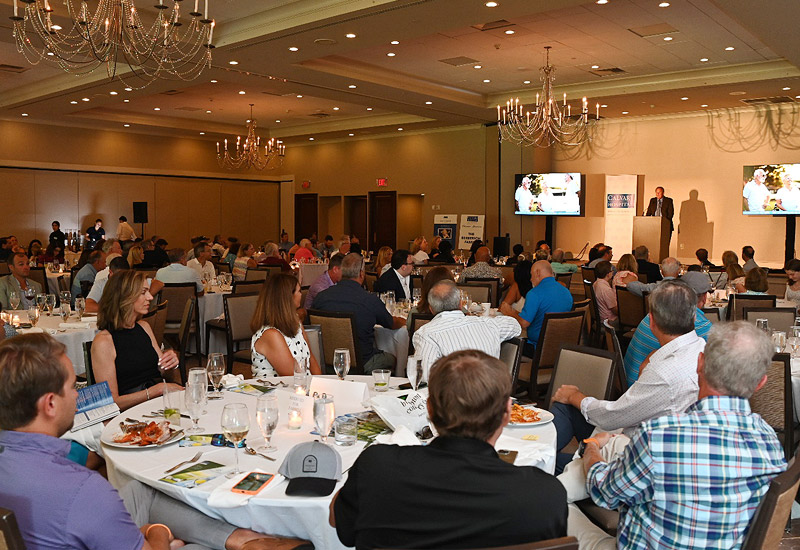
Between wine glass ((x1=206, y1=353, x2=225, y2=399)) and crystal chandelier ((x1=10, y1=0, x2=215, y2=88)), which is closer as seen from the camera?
wine glass ((x1=206, y1=353, x2=225, y2=399))

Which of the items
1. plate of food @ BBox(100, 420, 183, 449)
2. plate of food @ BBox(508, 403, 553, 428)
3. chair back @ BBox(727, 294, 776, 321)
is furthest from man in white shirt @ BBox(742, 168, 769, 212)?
plate of food @ BBox(100, 420, 183, 449)

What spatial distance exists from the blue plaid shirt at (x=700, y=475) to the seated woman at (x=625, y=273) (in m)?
6.16

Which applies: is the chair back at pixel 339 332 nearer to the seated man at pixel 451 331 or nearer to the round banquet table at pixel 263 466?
the seated man at pixel 451 331

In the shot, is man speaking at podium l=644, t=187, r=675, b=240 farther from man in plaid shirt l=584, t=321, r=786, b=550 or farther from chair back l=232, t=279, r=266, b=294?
man in plaid shirt l=584, t=321, r=786, b=550

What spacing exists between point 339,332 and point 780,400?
9.76ft

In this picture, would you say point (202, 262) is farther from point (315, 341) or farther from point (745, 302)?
point (745, 302)

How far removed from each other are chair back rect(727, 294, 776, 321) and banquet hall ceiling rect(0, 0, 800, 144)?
2940mm

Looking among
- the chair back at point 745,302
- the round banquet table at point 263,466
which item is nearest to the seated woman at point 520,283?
the chair back at point 745,302

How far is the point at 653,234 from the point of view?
15.2 meters

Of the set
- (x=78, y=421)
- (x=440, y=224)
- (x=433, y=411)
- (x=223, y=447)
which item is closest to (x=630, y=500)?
(x=433, y=411)

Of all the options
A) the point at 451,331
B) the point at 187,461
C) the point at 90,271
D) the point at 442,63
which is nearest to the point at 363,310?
the point at 451,331

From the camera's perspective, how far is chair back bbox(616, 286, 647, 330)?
758 centimetres

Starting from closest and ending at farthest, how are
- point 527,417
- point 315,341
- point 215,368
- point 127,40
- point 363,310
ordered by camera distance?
point 527,417, point 215,368, point 315,341, point 363,310, point 127,40

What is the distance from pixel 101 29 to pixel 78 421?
6912 millimetres
